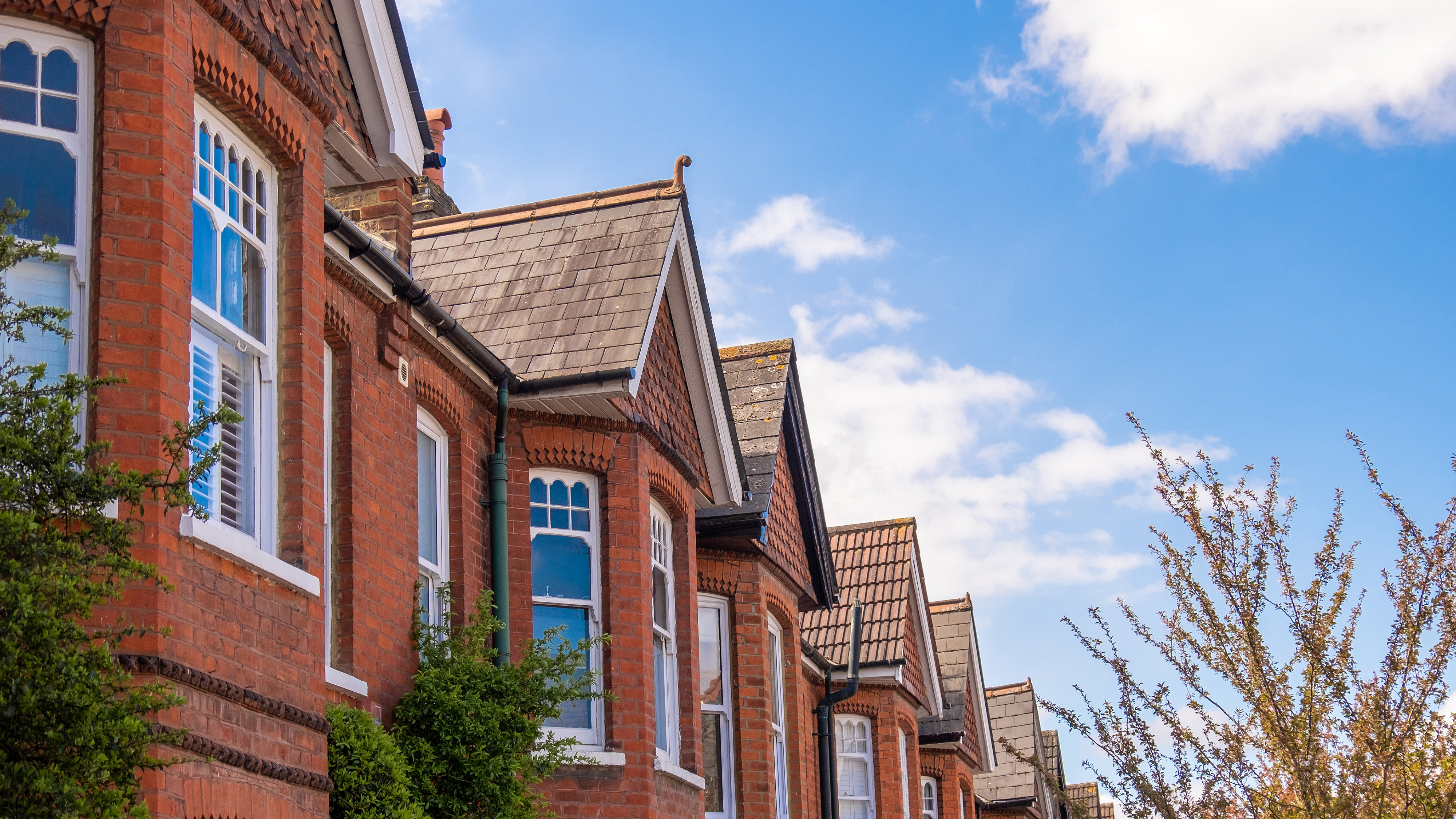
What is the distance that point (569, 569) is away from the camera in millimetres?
12797

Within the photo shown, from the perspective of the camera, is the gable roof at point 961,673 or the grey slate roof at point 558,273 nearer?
the grey slate roof at point 558,273

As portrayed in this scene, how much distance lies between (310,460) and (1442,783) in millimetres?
8226

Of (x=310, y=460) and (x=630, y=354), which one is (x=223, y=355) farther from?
(x=630, y=354)

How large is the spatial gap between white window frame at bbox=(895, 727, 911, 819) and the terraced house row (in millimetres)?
1919

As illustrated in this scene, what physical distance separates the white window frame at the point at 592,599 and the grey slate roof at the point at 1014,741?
2069 cm

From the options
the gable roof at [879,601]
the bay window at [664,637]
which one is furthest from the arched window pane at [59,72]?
the gable roof at [879,601]

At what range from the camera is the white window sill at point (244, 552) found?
689 centimetres

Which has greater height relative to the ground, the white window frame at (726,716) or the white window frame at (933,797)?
the white window frame at (726,716)

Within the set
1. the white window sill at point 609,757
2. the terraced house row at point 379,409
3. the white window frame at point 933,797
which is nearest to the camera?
the terraced house row at point 379,409

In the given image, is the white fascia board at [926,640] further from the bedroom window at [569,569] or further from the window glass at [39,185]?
the window glass at [39,185]

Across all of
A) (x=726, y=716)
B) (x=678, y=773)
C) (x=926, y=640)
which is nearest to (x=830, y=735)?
(x=726, y=716)

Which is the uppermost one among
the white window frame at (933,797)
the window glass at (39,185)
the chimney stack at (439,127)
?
the chimney stack at (439,127)

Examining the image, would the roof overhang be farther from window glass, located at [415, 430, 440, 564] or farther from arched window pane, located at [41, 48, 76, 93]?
arched window pane, located at [41, 48, 76, 93]

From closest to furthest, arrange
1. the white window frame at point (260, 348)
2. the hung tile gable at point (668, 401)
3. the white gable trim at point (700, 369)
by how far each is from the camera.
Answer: the white window frame at point (260, 348), the hung tile gable at point (668, 401), the white gable trim at point (700, 369)
